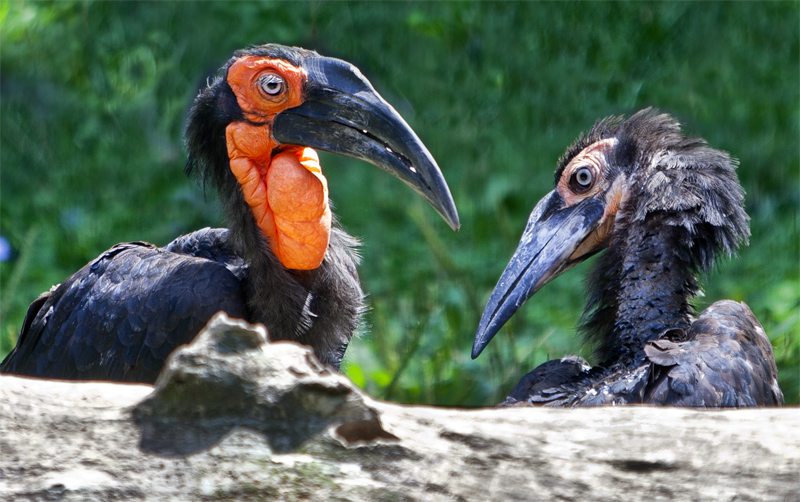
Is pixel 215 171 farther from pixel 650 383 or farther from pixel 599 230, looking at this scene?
pixel 650 383

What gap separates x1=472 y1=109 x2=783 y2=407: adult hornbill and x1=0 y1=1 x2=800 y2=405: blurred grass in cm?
191

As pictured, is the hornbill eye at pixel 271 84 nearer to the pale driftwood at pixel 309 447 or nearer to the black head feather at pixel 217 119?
the black head feather at pixel 217 119

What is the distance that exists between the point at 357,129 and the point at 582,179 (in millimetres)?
638

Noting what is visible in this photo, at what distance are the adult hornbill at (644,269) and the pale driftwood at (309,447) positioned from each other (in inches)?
24.7

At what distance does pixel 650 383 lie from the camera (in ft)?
7.02

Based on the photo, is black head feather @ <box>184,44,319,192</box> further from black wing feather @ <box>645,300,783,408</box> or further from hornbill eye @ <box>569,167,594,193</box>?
black wing feather @ <box>645,300,783,408</box>

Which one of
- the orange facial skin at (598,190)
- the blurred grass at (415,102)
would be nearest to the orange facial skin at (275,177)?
the orange facial skin at (598,190)

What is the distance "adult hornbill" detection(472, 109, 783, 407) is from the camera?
84.9 inches

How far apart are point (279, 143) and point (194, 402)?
1494 mm

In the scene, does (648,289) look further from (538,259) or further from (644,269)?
(538,259)

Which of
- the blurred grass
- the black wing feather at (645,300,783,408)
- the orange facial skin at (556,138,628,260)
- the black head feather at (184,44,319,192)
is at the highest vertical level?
the blurred grass

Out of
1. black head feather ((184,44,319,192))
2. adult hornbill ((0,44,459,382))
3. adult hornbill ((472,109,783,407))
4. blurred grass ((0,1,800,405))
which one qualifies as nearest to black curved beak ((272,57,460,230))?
adult hornbill ((0,44,459,382))

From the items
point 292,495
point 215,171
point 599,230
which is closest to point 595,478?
point 292,495

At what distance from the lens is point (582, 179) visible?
8.76 feet
